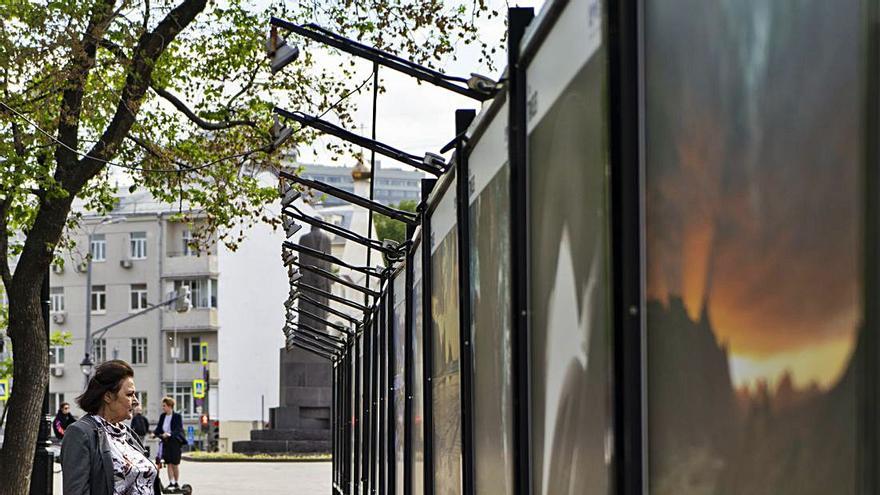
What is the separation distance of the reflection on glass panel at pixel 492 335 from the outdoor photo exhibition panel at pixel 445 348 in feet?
1.73

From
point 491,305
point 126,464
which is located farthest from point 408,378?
point 491,305

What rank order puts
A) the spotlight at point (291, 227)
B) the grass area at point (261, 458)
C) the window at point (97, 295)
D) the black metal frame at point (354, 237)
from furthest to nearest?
the window at point (97, 295) → the grass area at point (261, 458) → the spotlight at point (291, 227) → the black metal frame at point (354, 237)

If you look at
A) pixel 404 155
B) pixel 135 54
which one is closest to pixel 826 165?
pixel 404 155

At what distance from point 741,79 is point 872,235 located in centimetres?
52

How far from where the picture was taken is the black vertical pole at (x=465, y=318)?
5.42m

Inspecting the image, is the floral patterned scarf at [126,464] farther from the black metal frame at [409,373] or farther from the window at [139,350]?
the window at [139,350]

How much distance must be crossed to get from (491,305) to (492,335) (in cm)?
11

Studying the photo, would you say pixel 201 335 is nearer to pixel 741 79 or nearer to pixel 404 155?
pixel 404 155

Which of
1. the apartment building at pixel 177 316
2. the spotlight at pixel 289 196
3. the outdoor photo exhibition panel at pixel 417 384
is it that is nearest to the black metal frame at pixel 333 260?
the spotlight at pixel 289 196

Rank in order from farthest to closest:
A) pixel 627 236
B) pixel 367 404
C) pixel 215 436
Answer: pixel 215 436
pixel 367 404
pixel 627 236

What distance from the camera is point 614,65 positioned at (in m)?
2.87

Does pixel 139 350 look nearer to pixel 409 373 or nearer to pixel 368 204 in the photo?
pixel 368 204

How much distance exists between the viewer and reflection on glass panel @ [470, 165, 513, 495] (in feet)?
14.6

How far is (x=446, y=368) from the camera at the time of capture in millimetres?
6410
